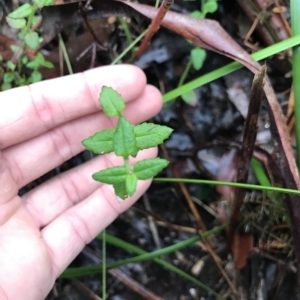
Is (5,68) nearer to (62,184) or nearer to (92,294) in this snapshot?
(62,184)

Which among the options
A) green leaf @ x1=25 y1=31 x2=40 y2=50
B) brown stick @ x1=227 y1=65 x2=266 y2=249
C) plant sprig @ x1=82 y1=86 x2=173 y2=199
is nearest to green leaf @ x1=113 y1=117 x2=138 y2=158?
plant sprig @ x1=82 y1=86 x2=173 y2=199

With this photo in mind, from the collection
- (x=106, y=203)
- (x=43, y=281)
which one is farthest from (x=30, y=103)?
(x=43, y=281)

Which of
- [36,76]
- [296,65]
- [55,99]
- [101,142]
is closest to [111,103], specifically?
[101,142]

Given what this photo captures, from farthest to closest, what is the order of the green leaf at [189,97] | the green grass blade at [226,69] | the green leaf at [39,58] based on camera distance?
1. the green leaf at [189,97]
2. the green leaf at [39,58]
3. the green grass blade at [226,69]

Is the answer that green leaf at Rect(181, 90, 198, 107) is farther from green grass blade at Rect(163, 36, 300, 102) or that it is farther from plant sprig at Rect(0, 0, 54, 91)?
plant sprig at Rect(0, 0, 54, 91)

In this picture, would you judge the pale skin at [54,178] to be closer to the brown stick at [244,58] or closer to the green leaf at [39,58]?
the green leaf at [39,58]

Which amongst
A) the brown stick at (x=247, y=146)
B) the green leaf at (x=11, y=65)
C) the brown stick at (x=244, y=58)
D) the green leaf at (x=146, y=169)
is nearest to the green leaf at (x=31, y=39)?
the green leaf at (x=11, y=65)

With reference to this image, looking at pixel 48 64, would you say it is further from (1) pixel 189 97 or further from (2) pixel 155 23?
(1) pixel 189 97
